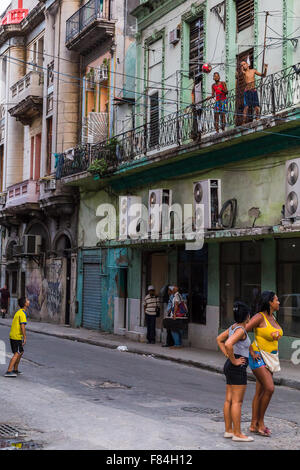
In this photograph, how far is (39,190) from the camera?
30938mm

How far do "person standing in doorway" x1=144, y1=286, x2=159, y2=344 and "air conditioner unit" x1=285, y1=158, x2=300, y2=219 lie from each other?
21.6ft

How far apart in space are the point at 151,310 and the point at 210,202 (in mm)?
4316

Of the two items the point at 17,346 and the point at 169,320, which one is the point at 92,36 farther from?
the point at 17,346

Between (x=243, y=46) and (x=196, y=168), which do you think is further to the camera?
(x=196, y=168)

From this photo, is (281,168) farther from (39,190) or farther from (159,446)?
(39,190)

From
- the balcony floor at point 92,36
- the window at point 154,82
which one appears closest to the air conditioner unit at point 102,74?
the balcony floor at point 92,36

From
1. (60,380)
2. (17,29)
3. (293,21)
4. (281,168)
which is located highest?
(17,29)

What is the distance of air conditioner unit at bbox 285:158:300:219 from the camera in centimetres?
1535

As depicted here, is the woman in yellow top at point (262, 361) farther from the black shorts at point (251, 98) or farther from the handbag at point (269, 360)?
the black shorts at point (251, 98)

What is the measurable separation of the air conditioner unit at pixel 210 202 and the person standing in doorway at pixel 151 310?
11.5 ft

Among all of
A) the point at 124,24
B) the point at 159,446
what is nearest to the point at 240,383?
the point at 159,446

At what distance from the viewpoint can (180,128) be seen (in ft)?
67.0

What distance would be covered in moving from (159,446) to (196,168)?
13558 millimetres
